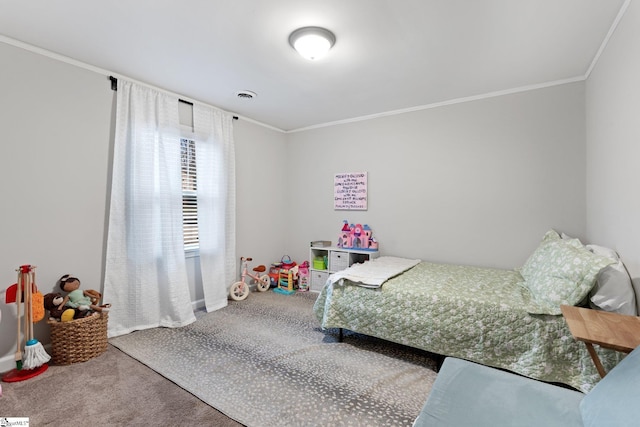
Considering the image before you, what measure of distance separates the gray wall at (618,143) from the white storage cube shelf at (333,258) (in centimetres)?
214

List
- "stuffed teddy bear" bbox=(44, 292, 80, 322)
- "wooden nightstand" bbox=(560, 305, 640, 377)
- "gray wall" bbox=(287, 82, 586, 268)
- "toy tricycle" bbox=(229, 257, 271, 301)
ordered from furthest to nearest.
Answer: "toy tricycle" bbox=(229, 257, 271, 301) → "gray wall" bbox=(287, 82, 586, 268) → "stuffed teddy bear" bbox=(44, 292, 80, 322) → "wooden nightstand" bbox=(560, 305, 640, 377)

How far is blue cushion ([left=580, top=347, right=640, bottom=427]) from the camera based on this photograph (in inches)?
31.9

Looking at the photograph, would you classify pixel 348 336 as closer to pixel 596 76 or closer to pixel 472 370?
pixel 472 370

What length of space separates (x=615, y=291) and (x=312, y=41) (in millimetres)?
2409

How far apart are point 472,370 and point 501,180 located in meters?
2.27

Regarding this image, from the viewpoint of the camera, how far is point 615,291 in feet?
5.36

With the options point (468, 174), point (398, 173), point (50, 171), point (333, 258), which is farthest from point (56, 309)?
point (468, 174)

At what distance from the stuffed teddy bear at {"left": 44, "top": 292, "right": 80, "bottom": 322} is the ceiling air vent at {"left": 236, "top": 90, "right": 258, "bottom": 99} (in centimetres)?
237

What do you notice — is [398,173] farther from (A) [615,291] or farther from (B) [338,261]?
(A) [615,291]

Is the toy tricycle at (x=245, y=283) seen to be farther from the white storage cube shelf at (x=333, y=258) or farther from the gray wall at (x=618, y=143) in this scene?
the gray wall at (x=618, y=143)

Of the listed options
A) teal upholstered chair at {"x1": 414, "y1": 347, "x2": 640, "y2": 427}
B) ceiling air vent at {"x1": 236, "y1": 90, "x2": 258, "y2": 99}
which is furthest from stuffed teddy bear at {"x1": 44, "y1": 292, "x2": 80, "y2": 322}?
teal upholstered chair at {"x1": 414, "y1": 347, "x2": 640, "y2": 427}

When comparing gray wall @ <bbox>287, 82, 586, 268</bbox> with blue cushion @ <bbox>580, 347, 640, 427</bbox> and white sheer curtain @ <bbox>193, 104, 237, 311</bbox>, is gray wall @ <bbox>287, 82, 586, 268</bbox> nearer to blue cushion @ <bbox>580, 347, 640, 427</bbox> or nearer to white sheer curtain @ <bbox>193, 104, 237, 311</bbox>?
white sheer curtain @ <bbox>193, 104, 237, 311</bbox>

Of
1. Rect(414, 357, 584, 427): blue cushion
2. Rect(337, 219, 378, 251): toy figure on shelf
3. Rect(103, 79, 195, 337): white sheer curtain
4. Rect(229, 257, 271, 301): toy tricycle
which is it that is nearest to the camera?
Rect(414, 357, 584, 427): blue cushion

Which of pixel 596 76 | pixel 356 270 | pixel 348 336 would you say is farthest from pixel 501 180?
pixel 348 336
